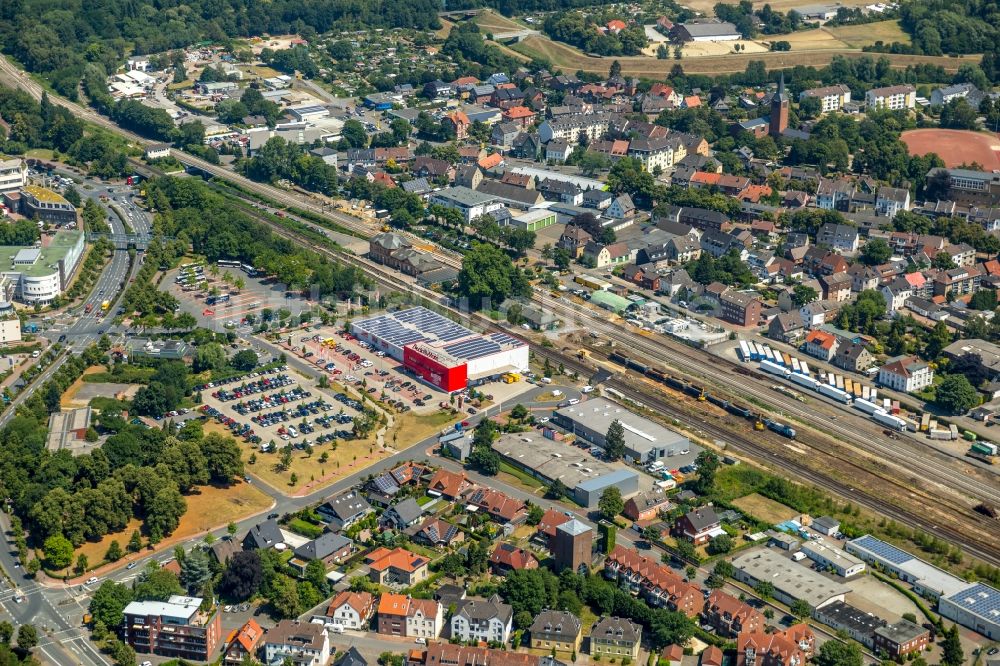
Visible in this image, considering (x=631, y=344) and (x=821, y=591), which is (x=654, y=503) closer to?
(x=821, y=591)

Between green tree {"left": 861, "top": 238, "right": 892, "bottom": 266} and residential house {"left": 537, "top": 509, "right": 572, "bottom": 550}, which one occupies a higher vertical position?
green tree {"left": 861, "top": 238, "right": 892, "bottom": 266}

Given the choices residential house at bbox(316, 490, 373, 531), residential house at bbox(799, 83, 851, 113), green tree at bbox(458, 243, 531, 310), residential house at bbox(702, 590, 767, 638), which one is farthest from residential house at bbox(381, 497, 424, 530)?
residential house at bbox(799, 83, 851, 113)

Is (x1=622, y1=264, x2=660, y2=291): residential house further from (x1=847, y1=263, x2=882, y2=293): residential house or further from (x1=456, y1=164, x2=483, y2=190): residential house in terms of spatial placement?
(x1=456, y1=164, x2=483, y2=190): residential house

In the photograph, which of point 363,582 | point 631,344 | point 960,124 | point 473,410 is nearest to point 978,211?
point 960,124

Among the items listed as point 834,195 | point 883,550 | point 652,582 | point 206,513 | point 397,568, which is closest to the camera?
point 652,582

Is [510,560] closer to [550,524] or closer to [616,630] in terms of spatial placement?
[550,524]

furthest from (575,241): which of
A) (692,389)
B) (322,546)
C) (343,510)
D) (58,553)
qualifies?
(58,553)

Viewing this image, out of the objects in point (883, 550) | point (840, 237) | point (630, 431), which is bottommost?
point (630, 431)
